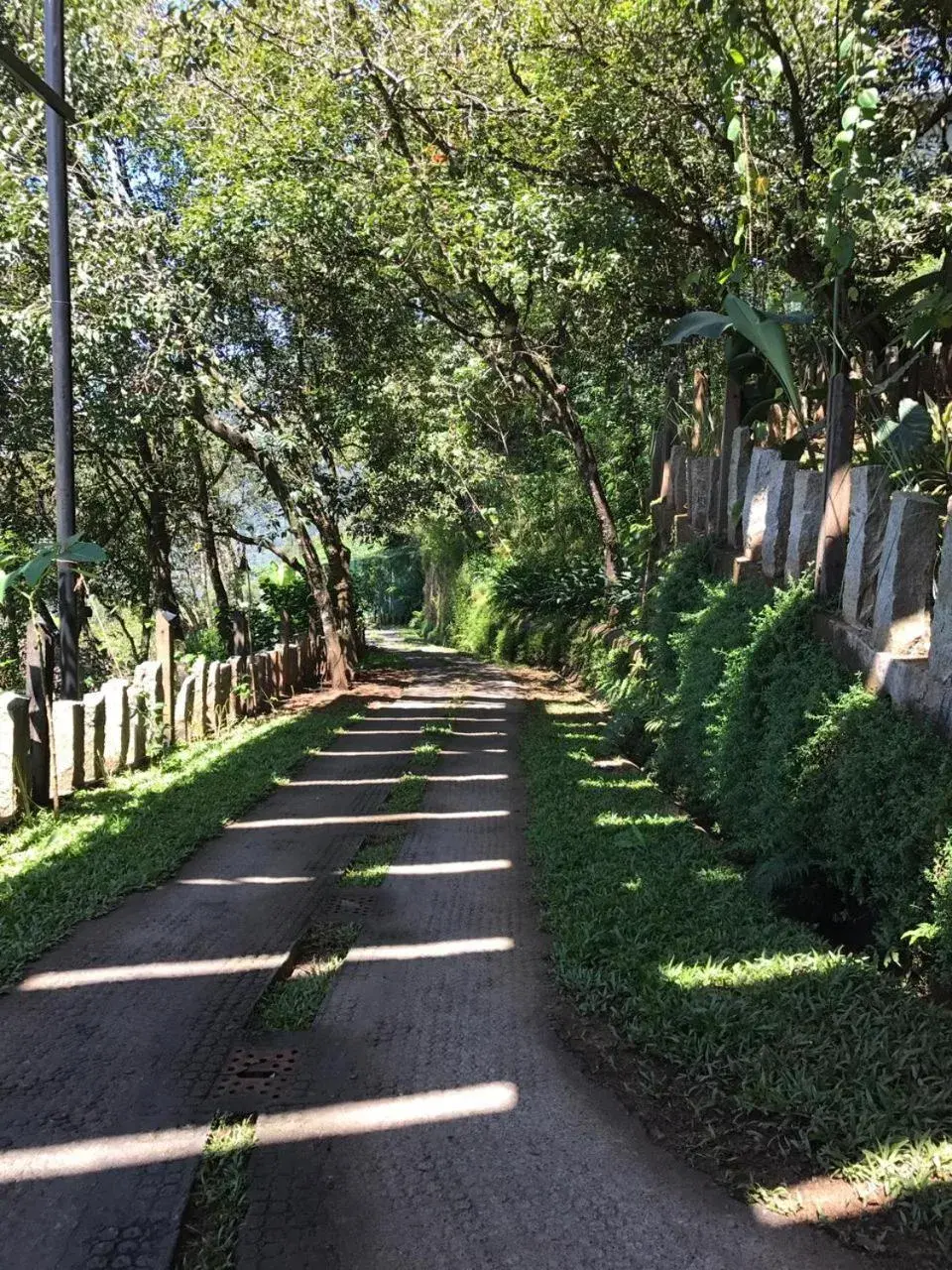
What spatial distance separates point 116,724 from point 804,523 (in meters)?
5.07

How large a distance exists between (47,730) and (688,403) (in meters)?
6.23

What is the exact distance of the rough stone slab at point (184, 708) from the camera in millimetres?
8477

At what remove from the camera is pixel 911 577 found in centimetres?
353

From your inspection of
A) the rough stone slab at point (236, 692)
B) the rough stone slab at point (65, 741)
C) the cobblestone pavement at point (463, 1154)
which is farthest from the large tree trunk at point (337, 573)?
the cobblestone pavement at point (463, 1154)

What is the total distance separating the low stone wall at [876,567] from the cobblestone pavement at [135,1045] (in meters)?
2.59

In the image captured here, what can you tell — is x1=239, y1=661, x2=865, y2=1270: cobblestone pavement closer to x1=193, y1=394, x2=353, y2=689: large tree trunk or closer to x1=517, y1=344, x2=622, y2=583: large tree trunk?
x1=193, y1=394, x2=353, y2=689: large tree trunk

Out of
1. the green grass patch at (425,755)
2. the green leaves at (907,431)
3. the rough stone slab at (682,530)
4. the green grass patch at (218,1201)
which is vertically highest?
the green leaves at (907,431)

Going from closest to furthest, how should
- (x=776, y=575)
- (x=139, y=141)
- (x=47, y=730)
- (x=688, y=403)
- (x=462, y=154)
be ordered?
1. (x=776, y=575)
2. (x=47, y=730)
3. (x=688, y=403)
4. (x=462, y=154)
5. (x=139, y=141)

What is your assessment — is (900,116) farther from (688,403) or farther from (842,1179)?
(842,1179)

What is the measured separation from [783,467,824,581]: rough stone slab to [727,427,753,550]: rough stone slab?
1.09 m

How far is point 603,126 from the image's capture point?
7871mm

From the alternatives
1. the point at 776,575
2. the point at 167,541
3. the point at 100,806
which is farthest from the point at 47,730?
the point at 167,541

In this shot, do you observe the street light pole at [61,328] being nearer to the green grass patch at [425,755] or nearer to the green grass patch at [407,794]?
the green grass patch at [407,794]

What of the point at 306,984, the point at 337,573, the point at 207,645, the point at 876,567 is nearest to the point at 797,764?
the point at 876,567
